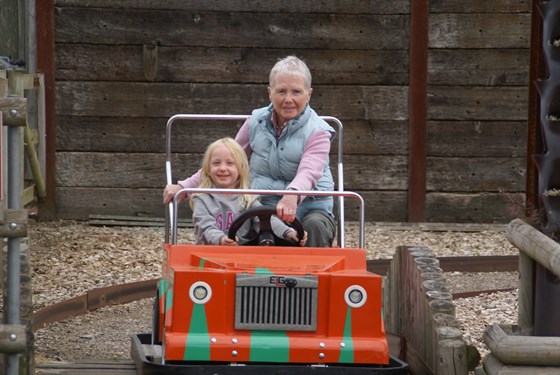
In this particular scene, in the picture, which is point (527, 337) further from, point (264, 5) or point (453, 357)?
point (264, 5)

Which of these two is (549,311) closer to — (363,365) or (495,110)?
(363,365)

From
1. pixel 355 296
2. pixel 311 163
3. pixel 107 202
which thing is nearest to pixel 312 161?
pixel 311 163

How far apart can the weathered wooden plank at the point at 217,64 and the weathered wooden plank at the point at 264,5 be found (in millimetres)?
352

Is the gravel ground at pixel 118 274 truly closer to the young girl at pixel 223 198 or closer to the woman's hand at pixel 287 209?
the young girl at pixel 223 198

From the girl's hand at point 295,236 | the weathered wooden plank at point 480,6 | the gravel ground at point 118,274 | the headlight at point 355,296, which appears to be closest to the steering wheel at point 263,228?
the girl's hand at point 295,236

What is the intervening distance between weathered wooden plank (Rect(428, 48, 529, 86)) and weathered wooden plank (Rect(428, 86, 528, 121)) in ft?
0.21

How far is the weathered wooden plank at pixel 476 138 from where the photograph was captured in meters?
11.2

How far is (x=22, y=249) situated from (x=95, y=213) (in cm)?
598

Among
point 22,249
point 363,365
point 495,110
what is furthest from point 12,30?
point 363,365

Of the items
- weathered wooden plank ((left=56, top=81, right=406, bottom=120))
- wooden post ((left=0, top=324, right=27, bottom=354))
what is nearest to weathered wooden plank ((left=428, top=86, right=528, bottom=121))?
weathered wooden plank ((left=56, top=81, right=406, bottom=120))

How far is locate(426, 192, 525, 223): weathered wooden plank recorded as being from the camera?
11.2 m

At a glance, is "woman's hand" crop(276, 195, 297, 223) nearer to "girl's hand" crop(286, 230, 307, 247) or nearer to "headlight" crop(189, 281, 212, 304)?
"girl's hand" crop(286, 230, 307, 247)

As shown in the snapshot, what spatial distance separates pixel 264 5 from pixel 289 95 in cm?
537

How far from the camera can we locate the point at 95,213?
11.1 metres
